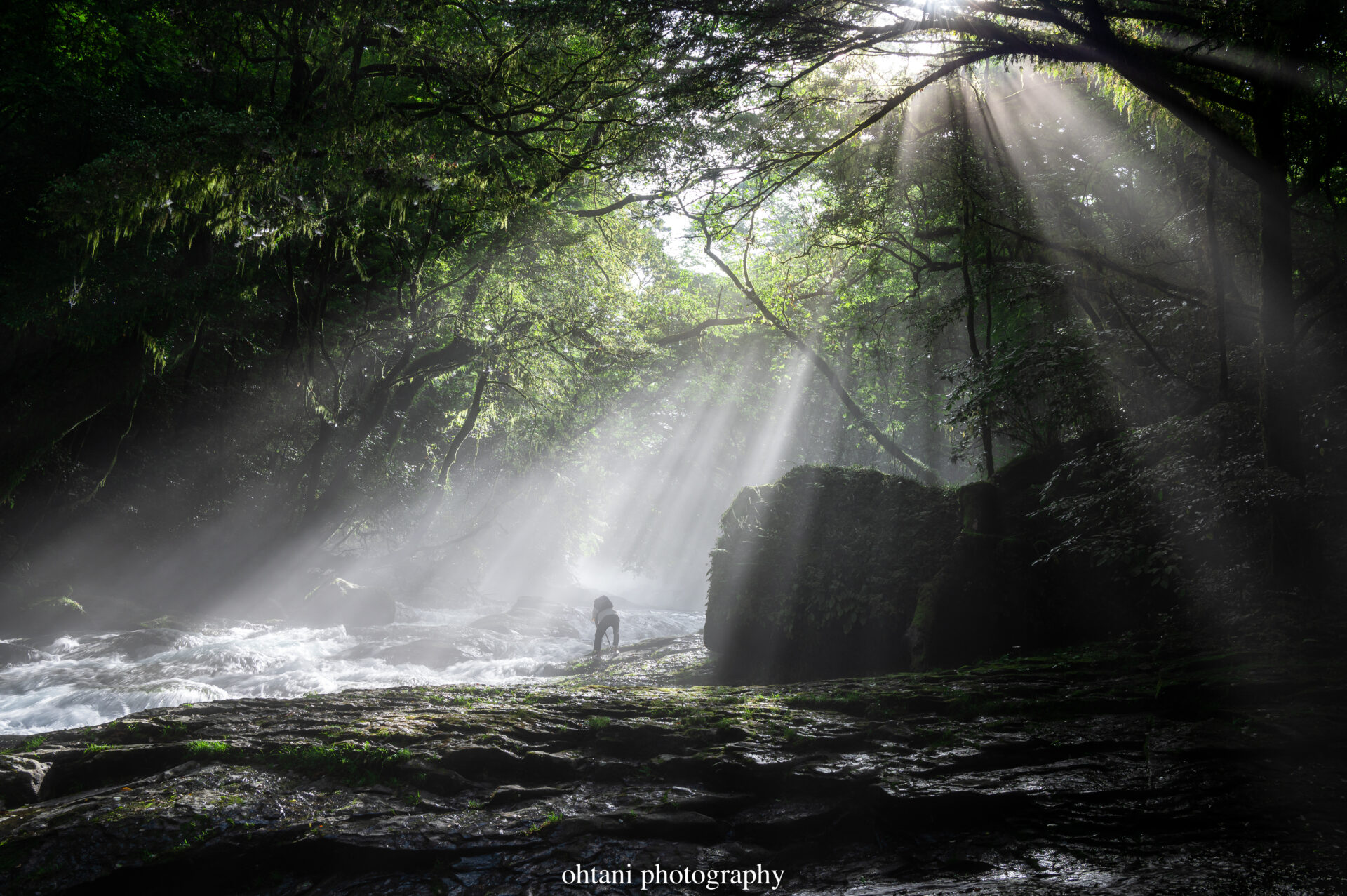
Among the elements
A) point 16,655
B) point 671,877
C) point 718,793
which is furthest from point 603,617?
point 671,877

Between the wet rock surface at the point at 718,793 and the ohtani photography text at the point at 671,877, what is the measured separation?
32 millimetres

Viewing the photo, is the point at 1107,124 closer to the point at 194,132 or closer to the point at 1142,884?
the point at 1142,884

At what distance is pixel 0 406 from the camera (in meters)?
10.2

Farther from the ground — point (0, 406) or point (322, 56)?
point (322, 56)

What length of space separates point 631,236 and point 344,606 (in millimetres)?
16410

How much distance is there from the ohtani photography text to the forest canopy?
438cm

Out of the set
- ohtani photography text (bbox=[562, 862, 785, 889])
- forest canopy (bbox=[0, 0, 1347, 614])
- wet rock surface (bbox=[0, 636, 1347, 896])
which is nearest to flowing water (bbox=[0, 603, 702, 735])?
wet rock surface (bbox=[0, 636, 1347, 896])

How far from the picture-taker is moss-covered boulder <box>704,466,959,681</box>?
330 inches

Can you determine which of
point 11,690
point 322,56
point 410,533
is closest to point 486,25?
point 322,56

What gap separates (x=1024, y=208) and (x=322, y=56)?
10455mm

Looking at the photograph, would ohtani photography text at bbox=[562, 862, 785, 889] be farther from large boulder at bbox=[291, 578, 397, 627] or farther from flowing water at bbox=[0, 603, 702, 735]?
large boulder at bbox=[291, 578, 397, 627]

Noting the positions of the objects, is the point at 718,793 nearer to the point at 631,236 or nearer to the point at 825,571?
the point at 825,571

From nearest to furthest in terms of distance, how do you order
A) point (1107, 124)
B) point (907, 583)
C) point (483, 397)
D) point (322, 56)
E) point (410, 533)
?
point (907, 583)
point (322, 56)
point (1107, 124)
point (483, 397)
point (410, 533)

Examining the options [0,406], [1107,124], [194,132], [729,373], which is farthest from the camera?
[729,373]
